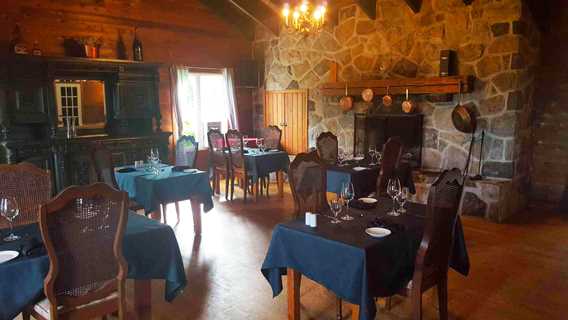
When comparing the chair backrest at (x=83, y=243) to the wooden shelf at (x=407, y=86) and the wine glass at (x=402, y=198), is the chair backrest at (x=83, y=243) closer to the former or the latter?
the wine glass at (x=402, y=198)

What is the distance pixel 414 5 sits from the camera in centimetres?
592

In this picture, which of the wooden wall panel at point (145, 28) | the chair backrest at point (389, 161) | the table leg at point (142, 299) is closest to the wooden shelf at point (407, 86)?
the chair backrest at point (389, 161)

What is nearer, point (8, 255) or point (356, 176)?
point (8, 255)

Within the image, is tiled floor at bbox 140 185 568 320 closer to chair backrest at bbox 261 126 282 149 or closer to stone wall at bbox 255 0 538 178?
stone wall at bbox 255 0 538 178

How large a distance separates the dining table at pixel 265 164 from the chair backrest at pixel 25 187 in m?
3.23


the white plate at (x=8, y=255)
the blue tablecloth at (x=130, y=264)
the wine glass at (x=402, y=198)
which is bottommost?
the blue tablecloth at (x=130, y=264)

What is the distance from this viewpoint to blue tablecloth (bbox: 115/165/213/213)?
4.32m

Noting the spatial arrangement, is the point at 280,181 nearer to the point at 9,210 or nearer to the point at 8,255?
the point at 9,210

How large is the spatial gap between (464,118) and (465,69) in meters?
0.67

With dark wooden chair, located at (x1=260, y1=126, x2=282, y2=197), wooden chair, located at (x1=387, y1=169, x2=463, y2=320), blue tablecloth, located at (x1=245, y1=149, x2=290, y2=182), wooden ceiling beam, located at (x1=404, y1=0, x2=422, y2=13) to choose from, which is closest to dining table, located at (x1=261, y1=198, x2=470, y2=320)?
wooden chair, located at (x1=387, y1=169, x2=463, y2=320)

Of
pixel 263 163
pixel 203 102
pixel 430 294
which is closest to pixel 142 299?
pixel 430 294

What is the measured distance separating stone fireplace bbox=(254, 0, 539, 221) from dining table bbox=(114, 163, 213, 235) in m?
3.04

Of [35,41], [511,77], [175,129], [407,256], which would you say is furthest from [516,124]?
[35,41]

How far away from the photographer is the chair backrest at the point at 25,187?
308 cm
